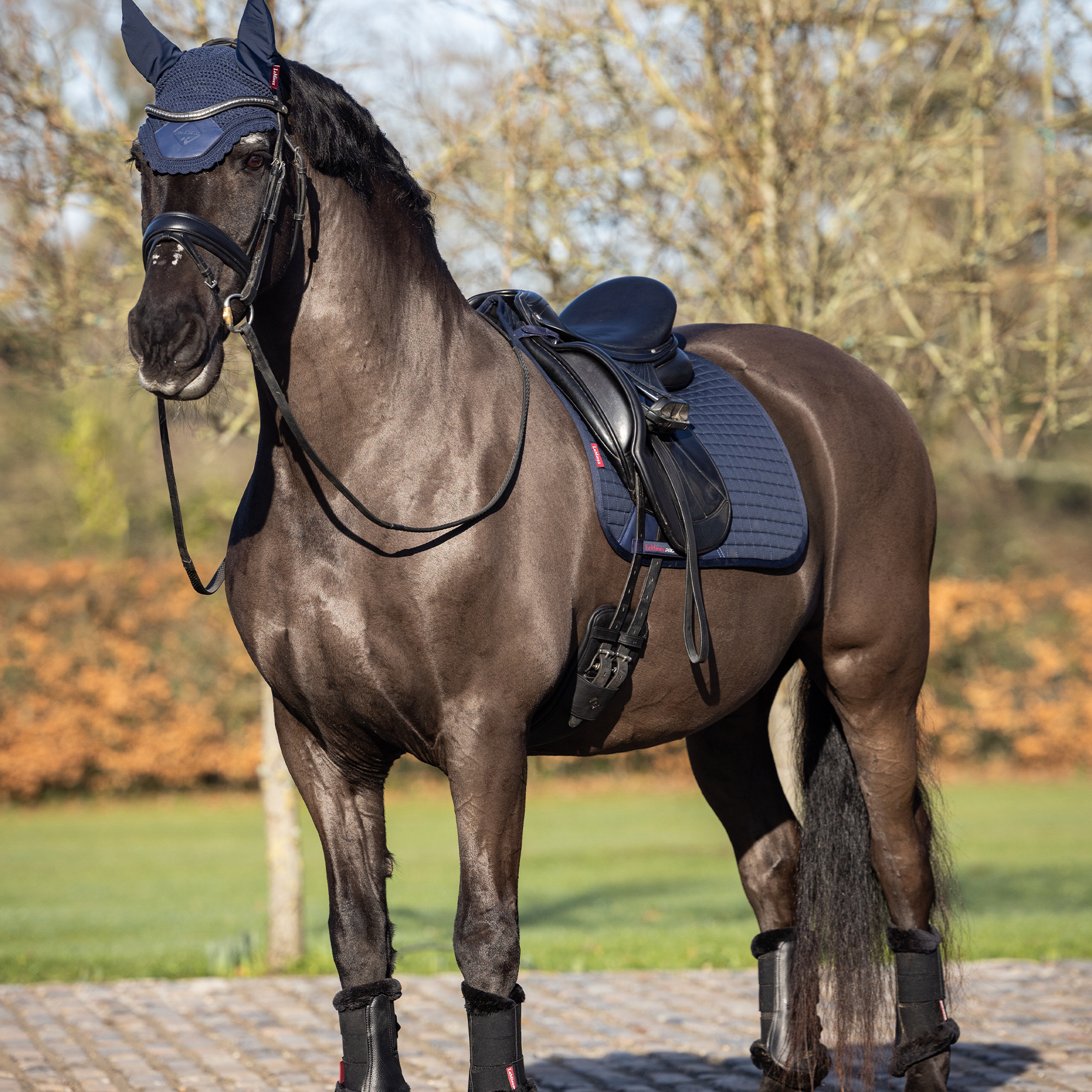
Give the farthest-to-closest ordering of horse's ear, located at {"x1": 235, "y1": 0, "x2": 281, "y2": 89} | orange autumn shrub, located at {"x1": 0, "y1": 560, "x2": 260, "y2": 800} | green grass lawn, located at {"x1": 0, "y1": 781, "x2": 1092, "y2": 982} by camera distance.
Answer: orange autumn shrub, located at {"x1": 0, "y1": 560, "x2": 260, "y2": 800} → green grass lawn, located at {"x1": 0, "y1": 781, "x2": 1092, "y2": 982} → horse's ear, located at {"x1": 235, "y1": 0, "x2": 281, "y2": 89}

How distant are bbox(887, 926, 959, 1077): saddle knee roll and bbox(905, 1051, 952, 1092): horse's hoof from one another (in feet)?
0.09

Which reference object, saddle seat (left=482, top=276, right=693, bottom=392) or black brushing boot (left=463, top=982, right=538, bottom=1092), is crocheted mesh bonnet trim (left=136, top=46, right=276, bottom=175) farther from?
black brushing boot (left=463, top=982, right=538, bottom=1092)

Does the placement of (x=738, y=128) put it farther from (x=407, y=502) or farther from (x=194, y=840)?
(x=194, y=840)

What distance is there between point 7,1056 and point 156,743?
9829 mm

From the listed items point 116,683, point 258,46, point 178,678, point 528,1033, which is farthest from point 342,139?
point 178,678

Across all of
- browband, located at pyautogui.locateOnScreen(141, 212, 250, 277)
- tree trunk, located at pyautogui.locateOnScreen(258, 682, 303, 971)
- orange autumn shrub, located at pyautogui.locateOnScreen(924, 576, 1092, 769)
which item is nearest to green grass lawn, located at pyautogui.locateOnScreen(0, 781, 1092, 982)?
tree trunk, located at pyautogui.locateOnScreen(258, 682, 303, 971)

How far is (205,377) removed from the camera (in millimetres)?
2377

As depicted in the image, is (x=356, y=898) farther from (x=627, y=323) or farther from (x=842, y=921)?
(x=627, y=323)

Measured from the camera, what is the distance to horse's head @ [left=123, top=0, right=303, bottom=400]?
2.36 m

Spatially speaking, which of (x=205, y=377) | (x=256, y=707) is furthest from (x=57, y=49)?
(x=256, y=707)

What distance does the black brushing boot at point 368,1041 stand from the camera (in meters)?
2.88

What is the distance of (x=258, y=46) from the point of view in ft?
8.29

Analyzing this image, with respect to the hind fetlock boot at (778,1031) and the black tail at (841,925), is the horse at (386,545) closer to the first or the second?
the black tail at (841,925)

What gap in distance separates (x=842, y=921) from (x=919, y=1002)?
301 millimetres
